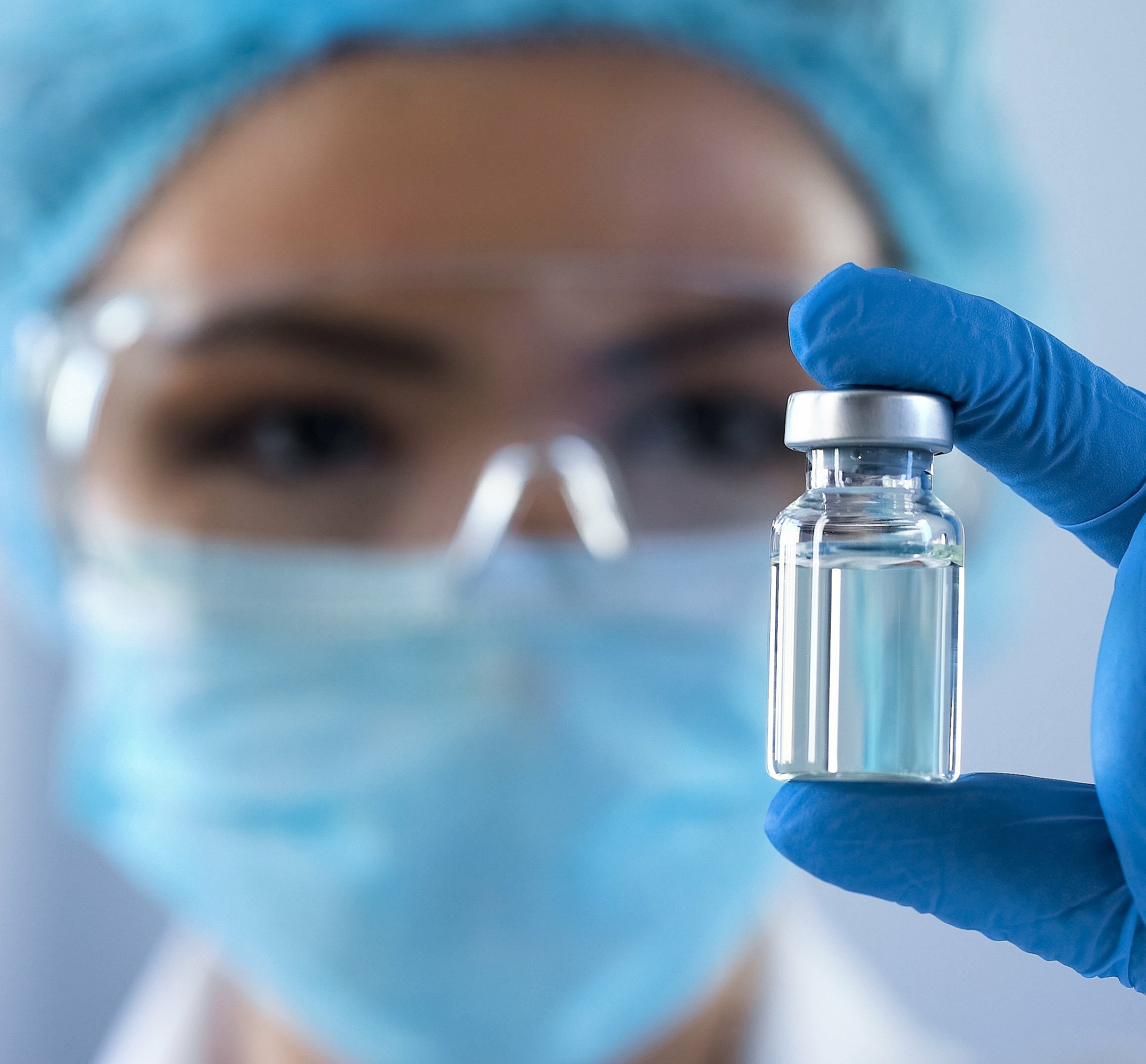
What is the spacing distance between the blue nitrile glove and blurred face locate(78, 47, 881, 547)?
69 centimetres

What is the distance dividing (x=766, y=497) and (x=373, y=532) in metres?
0.45

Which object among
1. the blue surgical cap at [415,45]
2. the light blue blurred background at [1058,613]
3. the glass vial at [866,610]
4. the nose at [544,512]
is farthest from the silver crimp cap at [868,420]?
the light blue blurred background at [1058,613]

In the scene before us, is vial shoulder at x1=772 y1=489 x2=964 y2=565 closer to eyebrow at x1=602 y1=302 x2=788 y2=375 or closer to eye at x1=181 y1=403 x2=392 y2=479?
eyebrow at x1=602 y1=302 x2=788 y2=375

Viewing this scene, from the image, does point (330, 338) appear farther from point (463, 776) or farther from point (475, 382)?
point (463, 776)

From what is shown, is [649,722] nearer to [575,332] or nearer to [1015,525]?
[575,332]

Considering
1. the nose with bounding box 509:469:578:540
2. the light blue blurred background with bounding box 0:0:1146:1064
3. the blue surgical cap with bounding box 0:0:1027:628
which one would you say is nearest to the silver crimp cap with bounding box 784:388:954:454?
the nose with bounding box 509:469:578:540

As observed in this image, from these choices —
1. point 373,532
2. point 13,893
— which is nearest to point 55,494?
point 373,532

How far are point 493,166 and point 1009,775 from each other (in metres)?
0.84

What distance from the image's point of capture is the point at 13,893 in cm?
252

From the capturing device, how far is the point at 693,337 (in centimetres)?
138

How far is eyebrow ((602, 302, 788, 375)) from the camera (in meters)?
1.37

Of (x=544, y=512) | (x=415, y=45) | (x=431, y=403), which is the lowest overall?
(x=544, y=512)

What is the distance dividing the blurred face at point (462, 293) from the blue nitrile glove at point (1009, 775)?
69 cm

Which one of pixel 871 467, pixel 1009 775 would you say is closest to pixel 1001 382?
pixel 871 467
